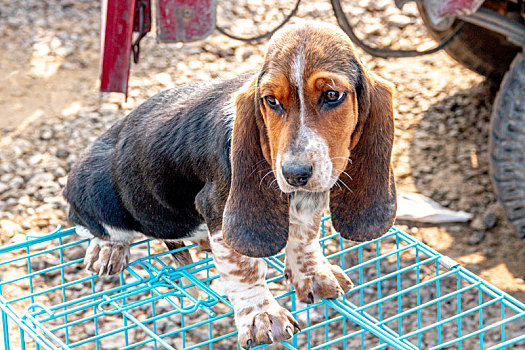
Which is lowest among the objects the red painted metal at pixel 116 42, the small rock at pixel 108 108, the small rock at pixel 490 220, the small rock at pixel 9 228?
the small rock at pixel 9 228

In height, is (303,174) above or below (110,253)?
above

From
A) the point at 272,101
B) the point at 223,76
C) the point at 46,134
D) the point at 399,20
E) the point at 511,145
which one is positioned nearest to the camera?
the point at 272,101

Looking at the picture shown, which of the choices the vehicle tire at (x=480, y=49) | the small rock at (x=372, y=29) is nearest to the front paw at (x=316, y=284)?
the vehicle tire at (x=480, y=49)

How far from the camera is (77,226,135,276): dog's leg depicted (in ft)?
11.8

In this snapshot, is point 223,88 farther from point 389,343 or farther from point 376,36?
point 376,36

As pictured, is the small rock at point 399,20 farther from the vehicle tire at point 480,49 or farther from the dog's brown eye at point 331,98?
the dog's brown eye at point 331,98

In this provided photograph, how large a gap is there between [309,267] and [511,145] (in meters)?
1.81

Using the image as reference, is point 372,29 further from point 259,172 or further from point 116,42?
point 259,172

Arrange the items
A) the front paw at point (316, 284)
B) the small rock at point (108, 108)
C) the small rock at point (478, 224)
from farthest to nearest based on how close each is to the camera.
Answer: the small rock at point (108, 108)
the small rock at point (478, 224)
the front paw at point (316, 284)

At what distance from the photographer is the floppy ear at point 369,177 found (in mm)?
2701

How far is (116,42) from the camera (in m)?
5.01

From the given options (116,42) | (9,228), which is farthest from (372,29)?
(9,228)

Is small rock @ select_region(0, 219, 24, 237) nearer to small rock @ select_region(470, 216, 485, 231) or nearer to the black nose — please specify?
small rock @ select_region(470, 216, 485, 231)

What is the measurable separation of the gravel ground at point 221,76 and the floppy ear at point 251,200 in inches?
87.0
